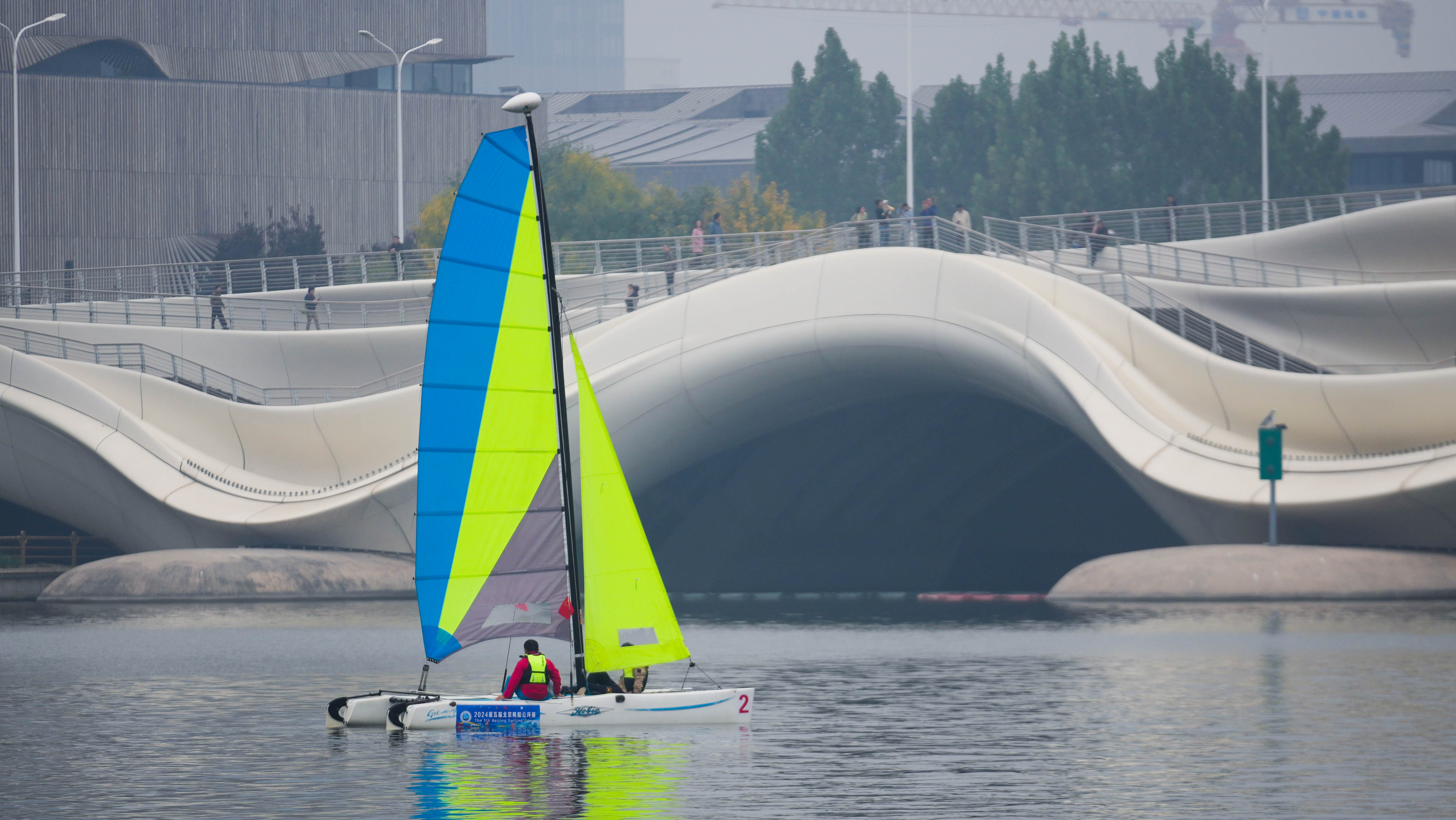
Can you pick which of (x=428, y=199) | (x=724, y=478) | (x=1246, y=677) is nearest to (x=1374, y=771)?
(x=1246, y=677)

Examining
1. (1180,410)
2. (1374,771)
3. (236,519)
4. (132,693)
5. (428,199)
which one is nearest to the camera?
(1374,771)

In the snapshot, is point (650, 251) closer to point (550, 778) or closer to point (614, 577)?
point (614, 577)

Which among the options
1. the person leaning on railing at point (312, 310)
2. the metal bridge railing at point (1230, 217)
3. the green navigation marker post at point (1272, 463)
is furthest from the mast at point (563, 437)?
the person leaning on railing at point (312, 310)

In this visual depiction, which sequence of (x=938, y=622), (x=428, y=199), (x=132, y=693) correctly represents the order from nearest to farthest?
(x=132, y=693), (x=938, y=622), (x=428, y=199)

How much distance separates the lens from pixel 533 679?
91.7 ft

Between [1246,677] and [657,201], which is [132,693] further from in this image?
[657,201]

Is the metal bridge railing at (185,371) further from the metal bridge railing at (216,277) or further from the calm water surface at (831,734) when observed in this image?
the calm water surface at (831,734)

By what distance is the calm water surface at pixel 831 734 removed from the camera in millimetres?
21469

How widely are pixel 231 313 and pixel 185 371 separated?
14.0 feet

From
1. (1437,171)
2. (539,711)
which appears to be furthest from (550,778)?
(1437,171)

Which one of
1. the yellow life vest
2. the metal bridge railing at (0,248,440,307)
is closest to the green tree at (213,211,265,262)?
the metal bridge railing at (0,248,440,307)

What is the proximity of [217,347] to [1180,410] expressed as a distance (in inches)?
1246

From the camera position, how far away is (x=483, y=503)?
28.0 m

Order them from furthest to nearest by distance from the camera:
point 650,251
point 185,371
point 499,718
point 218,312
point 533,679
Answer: point 650,251
point 218,312
point 185,371
point 533,679
point 499,718
